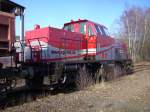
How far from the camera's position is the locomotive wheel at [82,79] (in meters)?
12.2

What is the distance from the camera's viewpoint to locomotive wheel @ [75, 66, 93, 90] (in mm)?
12211

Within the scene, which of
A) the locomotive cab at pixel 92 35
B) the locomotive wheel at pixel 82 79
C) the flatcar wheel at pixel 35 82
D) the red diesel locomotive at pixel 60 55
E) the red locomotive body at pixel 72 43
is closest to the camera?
the red diesel locomotive at pixel 60 55

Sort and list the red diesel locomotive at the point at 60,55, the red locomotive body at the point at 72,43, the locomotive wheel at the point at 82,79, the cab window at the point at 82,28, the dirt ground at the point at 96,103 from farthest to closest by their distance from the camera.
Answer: the cab window at the point at 82,28 < the locomotive wheel at the point at 82,79 < the red locomotive body at the point at 72,43 < the red diesel locomotive at the point at 60,55 < the dirt ground at the point at 96,103

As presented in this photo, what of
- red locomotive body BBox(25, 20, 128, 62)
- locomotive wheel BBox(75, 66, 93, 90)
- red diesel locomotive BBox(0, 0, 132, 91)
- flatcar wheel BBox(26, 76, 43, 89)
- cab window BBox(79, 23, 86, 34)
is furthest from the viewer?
cab window BBox(79, 23, 86, 34)

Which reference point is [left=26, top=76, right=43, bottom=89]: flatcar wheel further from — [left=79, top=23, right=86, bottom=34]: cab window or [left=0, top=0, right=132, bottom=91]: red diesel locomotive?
[left=79, top=23, right=86, bottom=34]: cab window

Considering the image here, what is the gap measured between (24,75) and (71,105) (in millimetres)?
2301

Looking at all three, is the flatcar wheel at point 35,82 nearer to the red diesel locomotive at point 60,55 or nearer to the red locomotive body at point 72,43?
the red diesel locomotive at point 60,55

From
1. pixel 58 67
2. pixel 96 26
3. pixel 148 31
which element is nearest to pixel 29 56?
pixel 58 67

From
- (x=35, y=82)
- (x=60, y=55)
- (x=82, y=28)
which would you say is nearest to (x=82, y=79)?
(x=60, y=55)

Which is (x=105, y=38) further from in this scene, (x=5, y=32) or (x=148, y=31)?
(x=148, y=31)

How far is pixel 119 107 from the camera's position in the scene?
800 centimetres

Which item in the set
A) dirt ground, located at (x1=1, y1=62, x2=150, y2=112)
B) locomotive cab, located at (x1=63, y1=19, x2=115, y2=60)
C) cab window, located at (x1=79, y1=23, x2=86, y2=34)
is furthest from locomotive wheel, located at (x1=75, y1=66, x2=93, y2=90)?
cab window, located at (x1=79, y1=23, x2=86, y2=34)

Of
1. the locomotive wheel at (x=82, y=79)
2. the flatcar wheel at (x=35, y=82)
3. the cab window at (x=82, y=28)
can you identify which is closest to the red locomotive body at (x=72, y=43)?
the cab window at (x=82, y=28)

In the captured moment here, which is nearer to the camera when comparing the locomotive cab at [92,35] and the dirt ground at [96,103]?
the dirt ground at [96,103]
